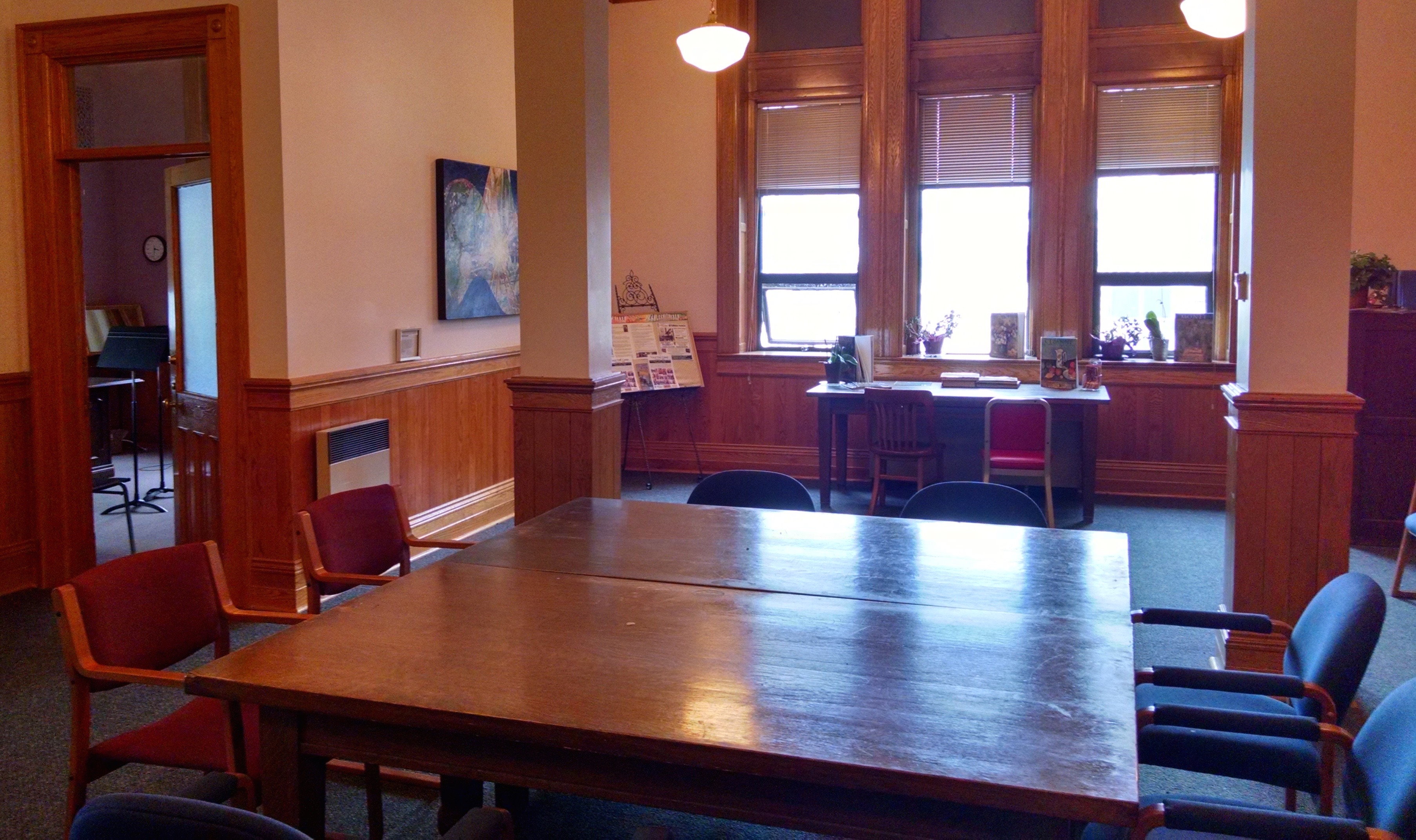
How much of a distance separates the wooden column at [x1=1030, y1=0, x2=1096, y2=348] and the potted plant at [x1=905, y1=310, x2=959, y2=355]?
0.56 metres

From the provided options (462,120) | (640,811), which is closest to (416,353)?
(462,120)

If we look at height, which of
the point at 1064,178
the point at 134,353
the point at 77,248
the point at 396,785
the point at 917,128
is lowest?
the point at 396,785

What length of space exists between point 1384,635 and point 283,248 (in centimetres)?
484

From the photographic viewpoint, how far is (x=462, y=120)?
20.0ft

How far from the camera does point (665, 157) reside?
26.0 feet

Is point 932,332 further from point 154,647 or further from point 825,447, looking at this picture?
point 154,647

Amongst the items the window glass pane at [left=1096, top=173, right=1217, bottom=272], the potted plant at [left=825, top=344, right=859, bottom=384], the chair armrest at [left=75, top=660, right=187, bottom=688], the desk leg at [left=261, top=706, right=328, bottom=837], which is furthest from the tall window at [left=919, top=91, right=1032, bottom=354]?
the desk leg at [left=261, top=706, right=328, bottom=837]

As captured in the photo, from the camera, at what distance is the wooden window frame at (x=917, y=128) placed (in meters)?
6.95

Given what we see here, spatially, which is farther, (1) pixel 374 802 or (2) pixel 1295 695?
(1) pixel 374 802

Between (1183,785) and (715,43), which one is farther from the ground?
(715,43)

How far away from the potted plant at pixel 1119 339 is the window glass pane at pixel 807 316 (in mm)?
1718

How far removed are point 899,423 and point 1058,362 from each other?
1.16 meters

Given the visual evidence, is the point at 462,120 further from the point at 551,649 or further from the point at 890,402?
the point at 551,649

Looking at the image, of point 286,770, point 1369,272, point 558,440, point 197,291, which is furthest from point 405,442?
point 1369,272
